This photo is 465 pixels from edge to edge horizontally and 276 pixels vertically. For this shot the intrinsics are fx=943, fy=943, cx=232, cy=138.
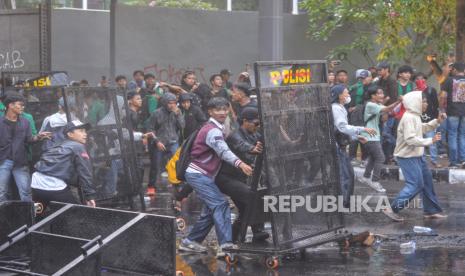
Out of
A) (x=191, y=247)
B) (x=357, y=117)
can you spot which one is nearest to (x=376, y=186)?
(x=357, y=117)

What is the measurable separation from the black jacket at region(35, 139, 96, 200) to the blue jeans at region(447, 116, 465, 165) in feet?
27.6

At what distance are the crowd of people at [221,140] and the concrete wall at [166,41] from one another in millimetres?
3635

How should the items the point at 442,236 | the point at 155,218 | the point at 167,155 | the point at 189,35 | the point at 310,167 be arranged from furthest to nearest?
the point at 189,35, the point at 167,155, the point at 442,236, the point at 310,167, the point at 155,218

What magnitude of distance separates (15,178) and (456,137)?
807 centimetres

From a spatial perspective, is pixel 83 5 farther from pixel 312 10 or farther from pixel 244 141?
pixel 244 141

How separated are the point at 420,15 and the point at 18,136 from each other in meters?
10.1

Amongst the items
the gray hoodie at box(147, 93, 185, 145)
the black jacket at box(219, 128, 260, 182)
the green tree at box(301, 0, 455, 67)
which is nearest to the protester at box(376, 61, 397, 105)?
the green tree at box(301, 0, 455, 67)

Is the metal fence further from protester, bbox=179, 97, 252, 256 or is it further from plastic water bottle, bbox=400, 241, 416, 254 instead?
plastic water bottle, bbox=400, 241, 416, 254

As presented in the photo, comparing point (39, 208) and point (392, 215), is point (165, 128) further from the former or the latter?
point (39, 208)

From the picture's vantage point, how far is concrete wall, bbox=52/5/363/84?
20.5m

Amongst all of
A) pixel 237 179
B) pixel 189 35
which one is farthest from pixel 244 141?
pixel 189 35

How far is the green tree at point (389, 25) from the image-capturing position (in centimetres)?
1888

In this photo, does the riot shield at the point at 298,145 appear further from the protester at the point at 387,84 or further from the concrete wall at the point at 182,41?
the concrete wall at the point at 182,41

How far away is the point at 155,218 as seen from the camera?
728 centimetres
